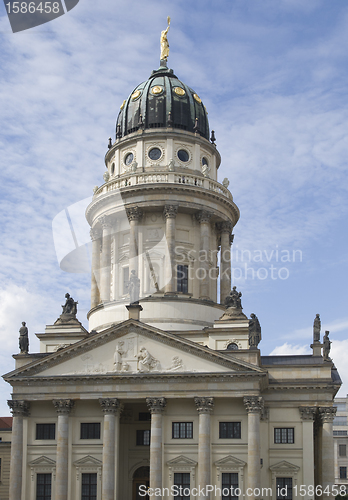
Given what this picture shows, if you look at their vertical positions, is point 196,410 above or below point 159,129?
below

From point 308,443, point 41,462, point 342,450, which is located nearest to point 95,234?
point 41,462

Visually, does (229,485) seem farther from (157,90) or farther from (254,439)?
(157,90)

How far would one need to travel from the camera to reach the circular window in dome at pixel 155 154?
68.1m

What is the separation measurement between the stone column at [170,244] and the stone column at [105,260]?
233 inches

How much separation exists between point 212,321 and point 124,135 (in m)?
20.5

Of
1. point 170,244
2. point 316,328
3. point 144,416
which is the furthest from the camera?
point 170,244

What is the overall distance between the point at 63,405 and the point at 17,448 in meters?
4.67

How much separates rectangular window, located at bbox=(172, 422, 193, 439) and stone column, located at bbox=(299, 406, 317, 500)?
8741 mm

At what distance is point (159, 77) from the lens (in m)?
72.3

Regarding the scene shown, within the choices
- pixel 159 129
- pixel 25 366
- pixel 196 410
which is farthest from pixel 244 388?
pixel 159 129

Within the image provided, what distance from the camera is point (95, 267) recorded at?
68.4 meters

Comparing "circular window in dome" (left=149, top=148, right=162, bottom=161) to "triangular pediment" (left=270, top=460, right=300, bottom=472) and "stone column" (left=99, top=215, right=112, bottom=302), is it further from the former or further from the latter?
"triangular pediment" (left=270, top=460, right=300, bottom=472)

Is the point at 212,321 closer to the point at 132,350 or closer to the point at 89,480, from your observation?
the point at 132,350

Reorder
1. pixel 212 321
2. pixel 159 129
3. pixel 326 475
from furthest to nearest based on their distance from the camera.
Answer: pixel 159 129 → pixel 212 321 → pixel 326 475
